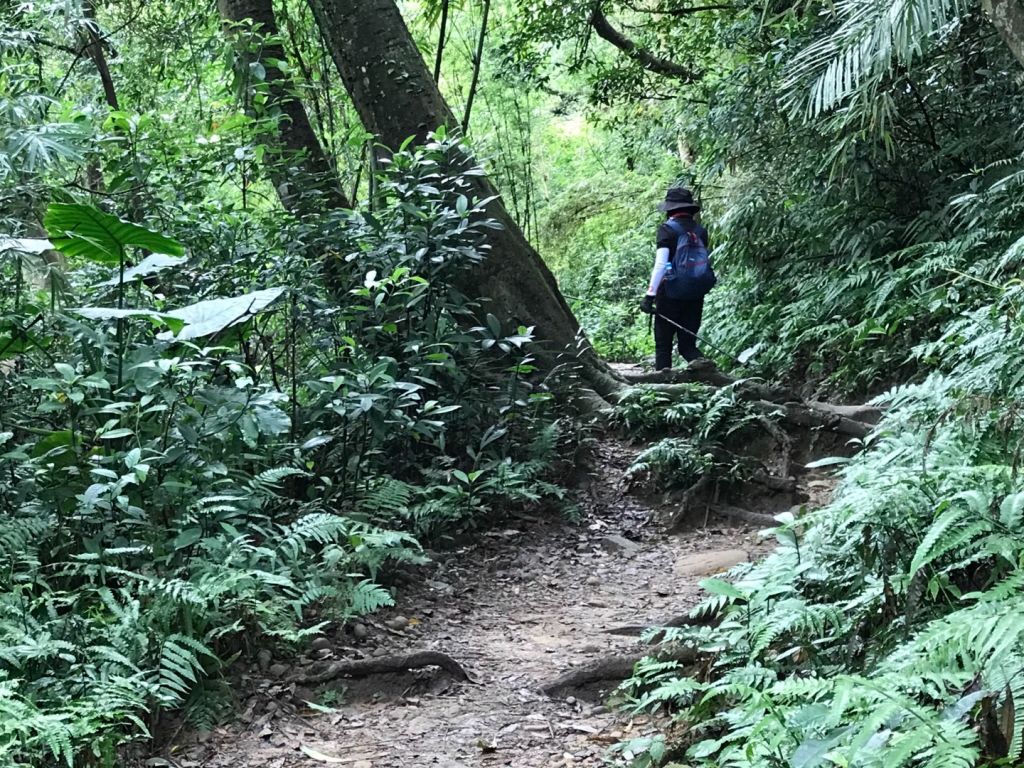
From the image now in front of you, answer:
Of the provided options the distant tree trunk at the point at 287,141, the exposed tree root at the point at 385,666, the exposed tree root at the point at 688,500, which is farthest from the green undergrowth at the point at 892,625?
the distant tree trunk at the point at 287,141

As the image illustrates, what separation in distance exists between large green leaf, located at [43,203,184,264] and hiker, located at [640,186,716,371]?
4.60 m

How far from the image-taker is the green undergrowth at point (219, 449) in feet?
10.3

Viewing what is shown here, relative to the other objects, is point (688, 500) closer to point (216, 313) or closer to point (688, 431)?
point (688, 431)

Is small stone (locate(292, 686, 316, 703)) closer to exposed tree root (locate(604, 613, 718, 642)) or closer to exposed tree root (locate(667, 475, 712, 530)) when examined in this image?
exposed tree root (locate(604, 613, 718, 642))

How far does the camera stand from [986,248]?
712 cm

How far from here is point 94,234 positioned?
12.1 feet

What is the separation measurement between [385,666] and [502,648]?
0.64 meters

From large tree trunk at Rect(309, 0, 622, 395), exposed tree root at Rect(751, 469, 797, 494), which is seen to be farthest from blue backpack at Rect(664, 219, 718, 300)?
exposed tree root at Rect(751, 469, 797, 494)

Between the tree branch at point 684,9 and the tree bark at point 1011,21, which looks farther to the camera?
the tree branch at point 684,9

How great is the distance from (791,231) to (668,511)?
500 cm

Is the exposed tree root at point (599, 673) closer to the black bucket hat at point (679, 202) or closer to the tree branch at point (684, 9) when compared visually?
the black bucket hat at point (679, 202)

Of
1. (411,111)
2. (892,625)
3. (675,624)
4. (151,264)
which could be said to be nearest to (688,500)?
(675,624)

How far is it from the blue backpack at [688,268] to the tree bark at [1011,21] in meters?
3.29

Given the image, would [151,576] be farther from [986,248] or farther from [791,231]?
[791,231]
